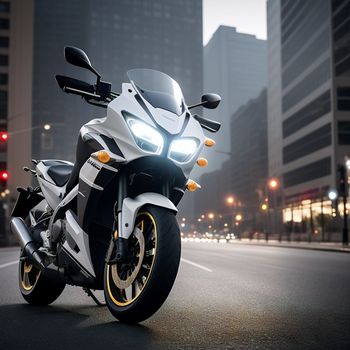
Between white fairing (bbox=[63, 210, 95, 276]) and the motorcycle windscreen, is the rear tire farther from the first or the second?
the motorcycle windscreen

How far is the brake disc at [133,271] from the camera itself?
4.46 metres

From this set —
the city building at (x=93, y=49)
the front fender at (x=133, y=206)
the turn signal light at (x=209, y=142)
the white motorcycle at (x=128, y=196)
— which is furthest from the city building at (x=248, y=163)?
the front fender at (x=133, y=206)

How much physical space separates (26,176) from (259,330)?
74622mm

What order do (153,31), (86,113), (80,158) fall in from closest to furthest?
(80,158), (86,113), (153,31)

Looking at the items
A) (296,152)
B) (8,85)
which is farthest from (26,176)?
(296,152)

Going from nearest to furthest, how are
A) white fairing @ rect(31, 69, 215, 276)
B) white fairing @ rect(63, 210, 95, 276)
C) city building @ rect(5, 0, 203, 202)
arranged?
white fairing @ rect(31, 69, 215, 276), white fairing @ rect(63, 210, 95, 276), city building @ rect(5, 0, 203, 202)

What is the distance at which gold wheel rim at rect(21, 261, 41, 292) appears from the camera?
6032 mm

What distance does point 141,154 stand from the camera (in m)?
4.56

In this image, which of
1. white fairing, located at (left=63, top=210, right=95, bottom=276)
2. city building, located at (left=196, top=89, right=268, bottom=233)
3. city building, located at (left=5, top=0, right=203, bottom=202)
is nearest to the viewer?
white fairing, located at (left=63, top=210, right=95, bottom=276)

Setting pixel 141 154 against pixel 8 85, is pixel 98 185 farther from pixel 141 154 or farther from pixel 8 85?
pixel 8 85

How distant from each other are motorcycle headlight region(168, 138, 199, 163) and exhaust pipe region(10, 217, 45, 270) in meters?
1.73

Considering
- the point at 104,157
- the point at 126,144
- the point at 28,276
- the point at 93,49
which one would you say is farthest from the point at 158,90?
the point at 93,49

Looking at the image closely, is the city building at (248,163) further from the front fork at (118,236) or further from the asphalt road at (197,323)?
the front fork at (118,236)

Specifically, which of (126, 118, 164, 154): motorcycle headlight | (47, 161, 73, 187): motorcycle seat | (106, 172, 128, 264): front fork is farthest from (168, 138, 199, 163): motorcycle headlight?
(47, 161, 73, 187): motorcycle seat
